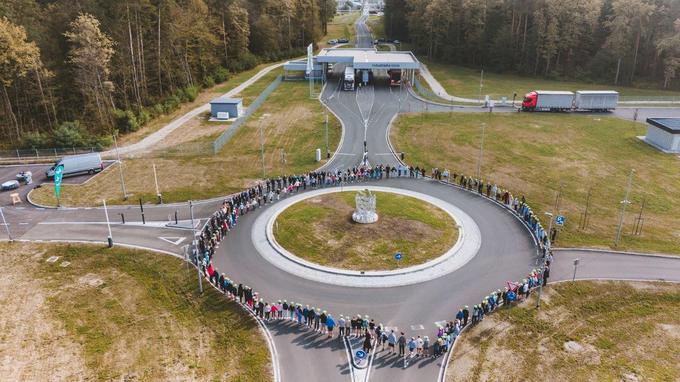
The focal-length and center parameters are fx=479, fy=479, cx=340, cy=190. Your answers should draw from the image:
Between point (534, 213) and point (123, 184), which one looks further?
point (123, 184)

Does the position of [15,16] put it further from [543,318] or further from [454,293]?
[543,318]

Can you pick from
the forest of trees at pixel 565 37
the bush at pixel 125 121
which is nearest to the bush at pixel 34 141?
the bush at pixel 125 121

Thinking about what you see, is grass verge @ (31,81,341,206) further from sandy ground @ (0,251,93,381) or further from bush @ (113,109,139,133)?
sandy ground @ (0,251,93,381)

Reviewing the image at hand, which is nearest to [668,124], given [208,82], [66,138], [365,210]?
[365,210]

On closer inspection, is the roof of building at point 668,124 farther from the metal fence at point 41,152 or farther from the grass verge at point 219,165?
the metal fence at point 41,152

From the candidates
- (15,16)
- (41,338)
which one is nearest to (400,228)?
(41,338)

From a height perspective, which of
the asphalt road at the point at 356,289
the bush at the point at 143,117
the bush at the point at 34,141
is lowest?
the asphalt road at the point at 356,289

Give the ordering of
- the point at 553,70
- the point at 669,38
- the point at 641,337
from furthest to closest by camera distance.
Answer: the point at 553,70 → the point at 669,38 → the point at 641,337
